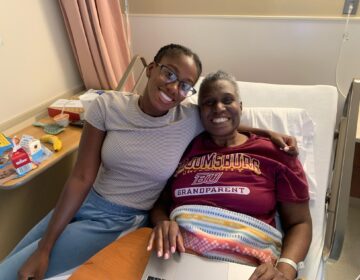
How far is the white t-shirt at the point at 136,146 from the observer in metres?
1.25

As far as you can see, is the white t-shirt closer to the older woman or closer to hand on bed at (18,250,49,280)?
the older woman

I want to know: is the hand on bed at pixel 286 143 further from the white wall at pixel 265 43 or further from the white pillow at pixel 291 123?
the white wall at pixel 265 43

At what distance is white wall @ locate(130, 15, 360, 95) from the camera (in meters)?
1.89

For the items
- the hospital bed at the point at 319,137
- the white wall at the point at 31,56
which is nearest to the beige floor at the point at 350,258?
the hospital bed at the point at 319,137

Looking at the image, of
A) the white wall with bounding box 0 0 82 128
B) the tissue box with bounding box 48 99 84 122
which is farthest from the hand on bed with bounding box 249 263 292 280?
the white wall with bounding box 0 0 82 128

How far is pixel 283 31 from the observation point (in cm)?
196

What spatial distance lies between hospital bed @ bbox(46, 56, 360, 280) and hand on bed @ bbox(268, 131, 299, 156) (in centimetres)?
15

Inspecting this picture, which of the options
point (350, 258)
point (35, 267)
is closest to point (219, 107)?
point (35, 267)

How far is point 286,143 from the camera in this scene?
1268 millimetres

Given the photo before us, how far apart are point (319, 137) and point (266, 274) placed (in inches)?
30.5

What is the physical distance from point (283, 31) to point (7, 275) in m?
1.87

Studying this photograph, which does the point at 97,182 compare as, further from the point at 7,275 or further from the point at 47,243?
the point at 7,275

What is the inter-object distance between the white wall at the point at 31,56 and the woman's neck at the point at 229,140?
3.82 ft

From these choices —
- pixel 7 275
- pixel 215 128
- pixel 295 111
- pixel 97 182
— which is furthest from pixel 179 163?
pixel 7 275
